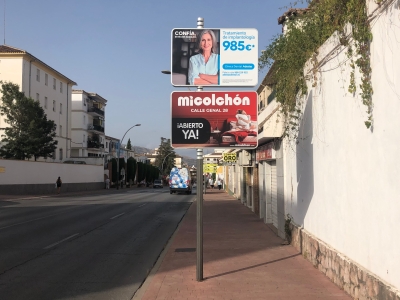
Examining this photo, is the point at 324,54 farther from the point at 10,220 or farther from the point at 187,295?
the point at 10,220

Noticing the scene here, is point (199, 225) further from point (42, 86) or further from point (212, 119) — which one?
point (42, 86)

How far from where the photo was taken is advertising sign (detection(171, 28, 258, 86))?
7.99 m

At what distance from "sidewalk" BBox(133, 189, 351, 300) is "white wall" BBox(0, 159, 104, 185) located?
86.6 ft

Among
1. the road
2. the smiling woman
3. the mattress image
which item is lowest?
the road

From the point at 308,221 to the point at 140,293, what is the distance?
385 cm

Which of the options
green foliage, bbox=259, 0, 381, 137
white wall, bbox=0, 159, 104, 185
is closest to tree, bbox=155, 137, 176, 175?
white wall, bbox=0, 159, 104, 185

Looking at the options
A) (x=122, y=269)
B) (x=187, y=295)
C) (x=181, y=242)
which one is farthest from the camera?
(x=181, y=242)

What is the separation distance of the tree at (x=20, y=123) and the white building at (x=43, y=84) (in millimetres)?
5360

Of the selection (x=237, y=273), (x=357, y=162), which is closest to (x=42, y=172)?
(x=237, y=273)

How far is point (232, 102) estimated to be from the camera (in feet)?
25.6

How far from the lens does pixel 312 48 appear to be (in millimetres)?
8914

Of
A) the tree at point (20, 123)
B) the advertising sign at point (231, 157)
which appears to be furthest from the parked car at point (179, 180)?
the advertising sign at point (231, 157)

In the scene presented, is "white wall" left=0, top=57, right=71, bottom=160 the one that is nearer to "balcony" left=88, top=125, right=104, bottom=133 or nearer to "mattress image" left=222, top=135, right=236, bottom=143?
"balcony" left=88, top=125, right=104, bottom=133

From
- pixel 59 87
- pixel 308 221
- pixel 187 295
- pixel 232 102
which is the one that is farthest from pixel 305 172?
pixel 59 87
